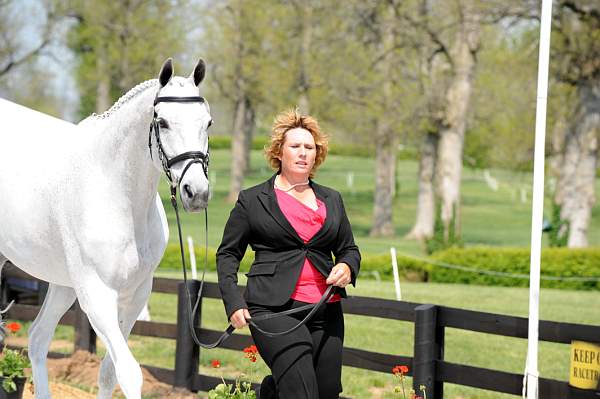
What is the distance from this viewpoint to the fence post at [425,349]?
7047mm

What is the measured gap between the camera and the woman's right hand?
4609mm

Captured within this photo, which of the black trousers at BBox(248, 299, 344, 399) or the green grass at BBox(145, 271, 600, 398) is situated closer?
the black trousers at BBox(248, 299, 344, 399)

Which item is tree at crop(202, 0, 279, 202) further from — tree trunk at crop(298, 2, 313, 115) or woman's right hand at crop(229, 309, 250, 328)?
woman's right hand at crop(229, 309, 250, 328)

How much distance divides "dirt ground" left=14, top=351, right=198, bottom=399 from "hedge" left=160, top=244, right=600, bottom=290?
13.3 meters

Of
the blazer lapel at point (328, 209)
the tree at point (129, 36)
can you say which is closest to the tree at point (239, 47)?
the tree at point (129, 36)

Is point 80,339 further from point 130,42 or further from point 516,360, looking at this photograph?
point 130,42

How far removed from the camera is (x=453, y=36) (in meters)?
31.5

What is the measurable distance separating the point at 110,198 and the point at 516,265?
19032mm

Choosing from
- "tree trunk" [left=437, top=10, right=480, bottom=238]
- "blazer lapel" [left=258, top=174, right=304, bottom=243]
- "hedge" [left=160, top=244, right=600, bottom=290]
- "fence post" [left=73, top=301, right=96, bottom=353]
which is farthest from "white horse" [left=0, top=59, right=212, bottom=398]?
"tree trunk" [left=437, top=10, right=480, bottom=238]

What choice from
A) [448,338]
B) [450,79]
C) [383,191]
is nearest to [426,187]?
[383,191]

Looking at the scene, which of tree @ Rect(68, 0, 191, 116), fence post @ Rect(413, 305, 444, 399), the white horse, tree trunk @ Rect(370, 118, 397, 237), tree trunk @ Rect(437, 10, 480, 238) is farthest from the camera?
tree @ Rect(68, 0, 191, 116)

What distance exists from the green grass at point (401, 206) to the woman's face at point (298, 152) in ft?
89.5

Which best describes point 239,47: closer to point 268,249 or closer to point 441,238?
point 441,238

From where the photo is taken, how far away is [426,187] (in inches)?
1426
